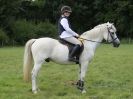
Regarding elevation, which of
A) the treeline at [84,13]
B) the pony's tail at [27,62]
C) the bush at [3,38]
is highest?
the pony's tail at [27,62]

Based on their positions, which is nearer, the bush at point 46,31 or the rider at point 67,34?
the rider at point 67,34

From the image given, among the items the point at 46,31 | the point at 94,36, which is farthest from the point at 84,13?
the point at 94,36

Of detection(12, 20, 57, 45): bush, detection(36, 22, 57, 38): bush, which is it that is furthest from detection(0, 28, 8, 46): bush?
detection(36, 22, 57, 38): bush

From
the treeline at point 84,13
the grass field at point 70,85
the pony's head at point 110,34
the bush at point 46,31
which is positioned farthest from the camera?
the treeline at point 84,13

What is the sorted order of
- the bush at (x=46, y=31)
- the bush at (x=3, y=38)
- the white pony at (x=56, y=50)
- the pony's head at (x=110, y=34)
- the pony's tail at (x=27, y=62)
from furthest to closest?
1. the bush at (x=46, y=31)
2. the bush at (x=3, y=38)
3. the pony's head at (x=110, y=34)
4. the pony's tail at (x=27, y=62)
5. the white pony at (x=56, y=50)

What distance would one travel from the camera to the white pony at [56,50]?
1245 cm

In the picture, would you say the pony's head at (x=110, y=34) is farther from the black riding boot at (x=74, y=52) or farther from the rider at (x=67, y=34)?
the black riding boot at (x=74, y=52)

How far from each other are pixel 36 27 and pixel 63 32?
4658cm

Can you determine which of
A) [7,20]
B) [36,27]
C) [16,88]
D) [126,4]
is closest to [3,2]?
[7,20]

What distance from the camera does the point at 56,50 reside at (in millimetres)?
12500

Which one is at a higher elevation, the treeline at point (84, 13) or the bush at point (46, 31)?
the treeline at point (84, 13)

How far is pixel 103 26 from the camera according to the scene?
13.0m

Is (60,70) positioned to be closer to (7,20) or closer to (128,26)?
(7,20)

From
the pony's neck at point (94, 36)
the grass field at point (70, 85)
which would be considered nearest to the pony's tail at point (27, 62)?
the grass field at point (70, 85)
